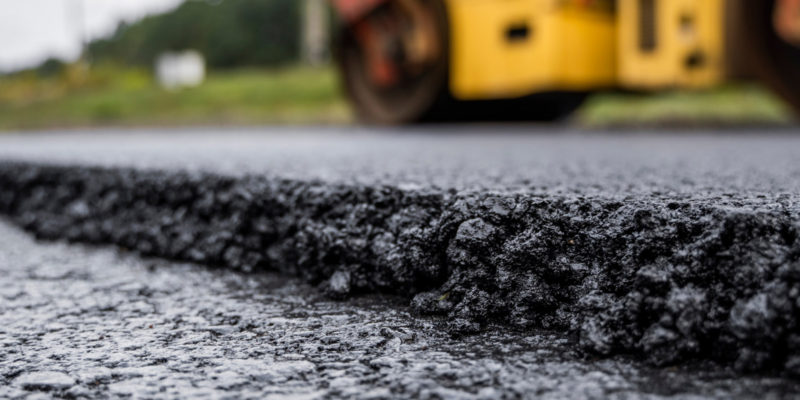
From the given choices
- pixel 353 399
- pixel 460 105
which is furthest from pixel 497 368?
pixel 460 105

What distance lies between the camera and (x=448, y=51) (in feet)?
14.6

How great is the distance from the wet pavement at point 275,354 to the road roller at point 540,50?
2.71 meters

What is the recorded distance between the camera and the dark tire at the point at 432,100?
455cm

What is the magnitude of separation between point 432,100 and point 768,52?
2.08m

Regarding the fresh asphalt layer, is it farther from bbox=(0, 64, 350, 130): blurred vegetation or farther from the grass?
bbox=(0, 64, 350, 130): blurred vegetation

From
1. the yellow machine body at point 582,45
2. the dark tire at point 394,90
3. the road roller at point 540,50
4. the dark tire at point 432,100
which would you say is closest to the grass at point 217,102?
the dark tire at point 432,100

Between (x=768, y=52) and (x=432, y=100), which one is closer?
(x=768, y=52)

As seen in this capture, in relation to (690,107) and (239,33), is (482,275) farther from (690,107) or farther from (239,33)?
(239,33)

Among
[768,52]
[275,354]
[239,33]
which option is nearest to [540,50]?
[768,52]

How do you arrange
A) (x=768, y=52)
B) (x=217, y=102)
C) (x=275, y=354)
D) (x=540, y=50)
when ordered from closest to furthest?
(x=275, y=354)
(x=768, y=52)
(x=540, y=50)
(x=217, y=102)

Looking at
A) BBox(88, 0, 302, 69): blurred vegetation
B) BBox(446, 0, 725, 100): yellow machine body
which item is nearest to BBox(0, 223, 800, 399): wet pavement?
BBox(446, 0, 725, 100): yellow machine body

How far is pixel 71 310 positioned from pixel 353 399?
597 mm

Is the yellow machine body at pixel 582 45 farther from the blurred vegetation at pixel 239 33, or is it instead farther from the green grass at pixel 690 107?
the blurred vegetation at pixel 239 33

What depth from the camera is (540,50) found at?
12.3ft
